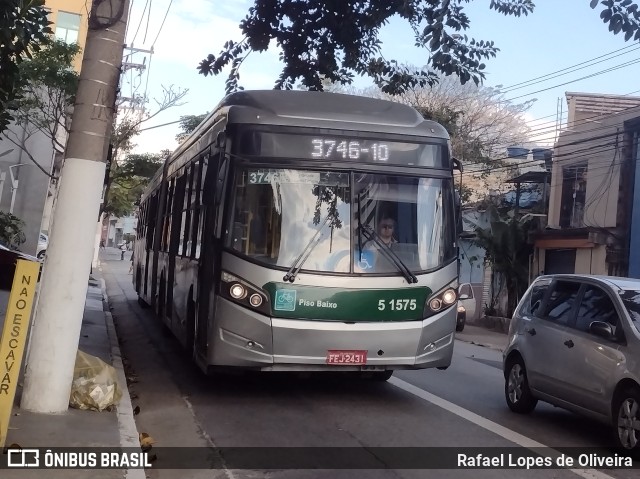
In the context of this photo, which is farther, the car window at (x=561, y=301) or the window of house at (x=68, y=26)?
the window of house at (x=68, y=26)

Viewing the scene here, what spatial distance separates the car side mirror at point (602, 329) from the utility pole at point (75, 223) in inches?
191

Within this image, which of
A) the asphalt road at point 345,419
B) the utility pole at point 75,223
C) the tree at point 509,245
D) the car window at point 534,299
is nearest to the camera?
the asphalt road at point 345,419

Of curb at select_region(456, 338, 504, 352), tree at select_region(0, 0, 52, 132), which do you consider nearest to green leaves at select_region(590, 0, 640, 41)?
tree at select_region(0, 0, 52, 132)

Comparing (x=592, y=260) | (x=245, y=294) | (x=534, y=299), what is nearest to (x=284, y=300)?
(x=245, y=294)

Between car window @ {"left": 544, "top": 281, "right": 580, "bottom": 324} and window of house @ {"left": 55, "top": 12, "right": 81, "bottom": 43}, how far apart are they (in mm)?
33070

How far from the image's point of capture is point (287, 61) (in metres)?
12.5

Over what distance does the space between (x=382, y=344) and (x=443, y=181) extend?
1.99m

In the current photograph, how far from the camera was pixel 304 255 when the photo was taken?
26.2 feet

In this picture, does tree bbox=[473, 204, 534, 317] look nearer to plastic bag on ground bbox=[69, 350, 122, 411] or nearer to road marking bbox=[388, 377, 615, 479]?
road marking bbox=[388, 377, 615, 479]

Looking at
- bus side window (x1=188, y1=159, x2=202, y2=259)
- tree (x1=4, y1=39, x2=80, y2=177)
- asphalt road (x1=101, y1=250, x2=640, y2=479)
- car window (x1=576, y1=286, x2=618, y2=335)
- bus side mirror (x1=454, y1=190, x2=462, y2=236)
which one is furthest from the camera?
tree (x1=4, y1=39, x2=80, y2=177)

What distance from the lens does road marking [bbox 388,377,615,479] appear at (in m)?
6.37

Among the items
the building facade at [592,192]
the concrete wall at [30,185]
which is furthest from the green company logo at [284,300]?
the concrete wall at [30,185]

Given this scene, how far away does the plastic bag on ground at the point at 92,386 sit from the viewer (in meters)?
7.11

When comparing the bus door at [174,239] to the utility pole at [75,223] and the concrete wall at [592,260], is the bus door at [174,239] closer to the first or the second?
the utility pole at [75,223]
